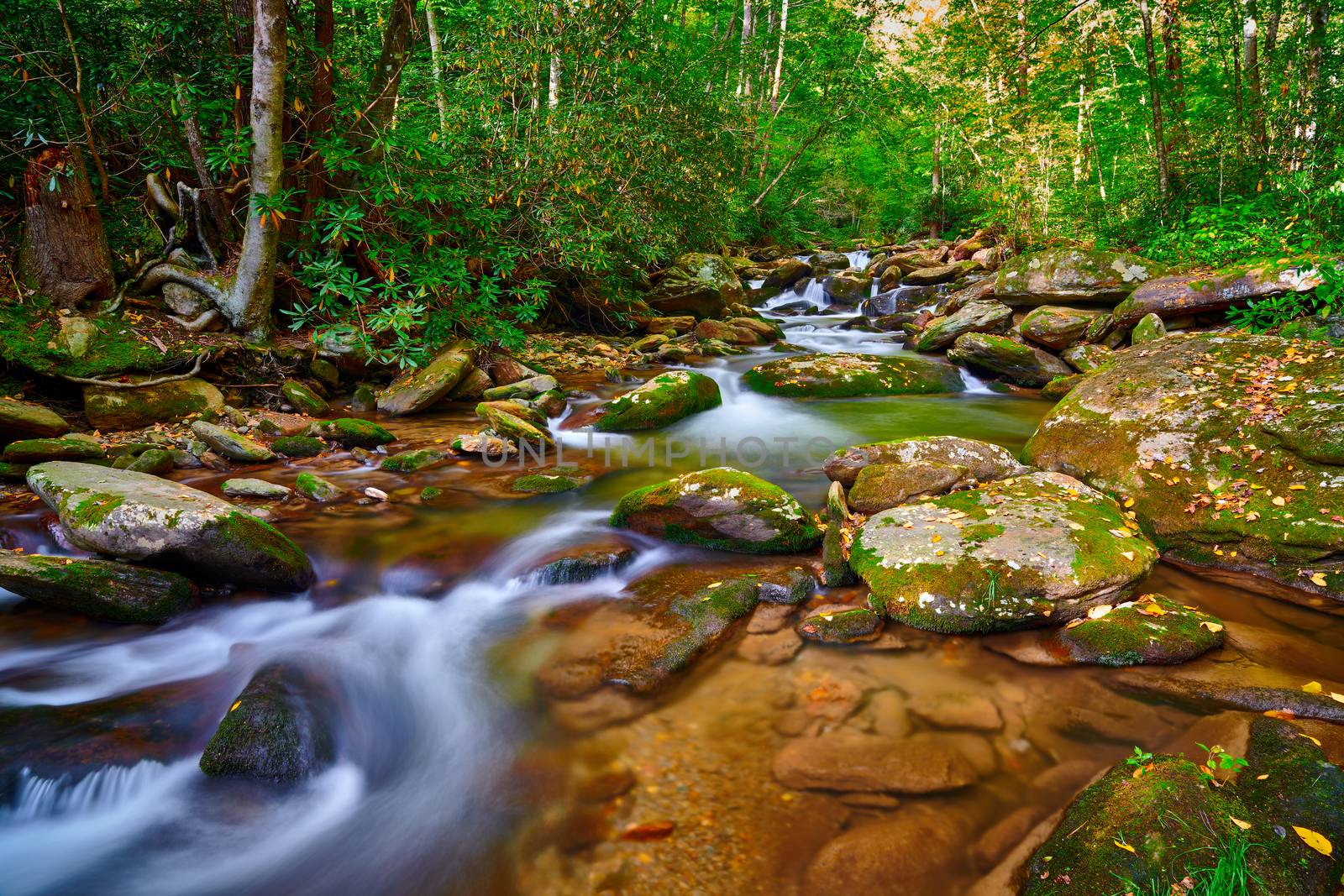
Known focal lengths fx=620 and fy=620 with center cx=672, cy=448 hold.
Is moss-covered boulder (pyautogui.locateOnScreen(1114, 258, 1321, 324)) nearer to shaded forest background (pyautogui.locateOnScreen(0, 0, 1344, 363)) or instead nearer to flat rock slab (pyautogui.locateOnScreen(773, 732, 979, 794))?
shaded forest background (pyautogui.locateOnScreen(0, 0, 1344, 363))

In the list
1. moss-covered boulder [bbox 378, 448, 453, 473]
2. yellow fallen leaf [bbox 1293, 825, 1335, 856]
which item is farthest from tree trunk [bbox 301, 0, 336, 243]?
yellow fallen leaf [bbox 1293, 825, 1335, 856]

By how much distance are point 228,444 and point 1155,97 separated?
14.9m

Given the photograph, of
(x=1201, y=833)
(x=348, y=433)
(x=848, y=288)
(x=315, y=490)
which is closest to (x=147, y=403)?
(x=348, y=433)

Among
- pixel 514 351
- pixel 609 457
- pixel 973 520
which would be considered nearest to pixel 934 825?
pixel 973 520

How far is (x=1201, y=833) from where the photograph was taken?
1.98 metres

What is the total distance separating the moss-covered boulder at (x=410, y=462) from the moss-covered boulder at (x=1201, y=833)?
6110mm

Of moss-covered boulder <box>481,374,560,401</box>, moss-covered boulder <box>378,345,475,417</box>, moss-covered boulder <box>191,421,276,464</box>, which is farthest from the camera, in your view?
moss-covered boulder <box>481,374,560,401</box>

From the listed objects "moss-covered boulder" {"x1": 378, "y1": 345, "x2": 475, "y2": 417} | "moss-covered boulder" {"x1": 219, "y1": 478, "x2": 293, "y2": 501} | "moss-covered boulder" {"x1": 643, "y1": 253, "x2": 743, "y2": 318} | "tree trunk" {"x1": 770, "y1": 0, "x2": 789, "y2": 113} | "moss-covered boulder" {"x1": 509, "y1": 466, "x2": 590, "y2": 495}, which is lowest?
"moss-covered boulder" {"x1": 509, "y1": 466, "x2": 590, "y2": 495}

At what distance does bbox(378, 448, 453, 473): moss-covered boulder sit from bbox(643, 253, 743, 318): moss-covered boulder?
8828 mm

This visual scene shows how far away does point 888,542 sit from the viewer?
4242 mm

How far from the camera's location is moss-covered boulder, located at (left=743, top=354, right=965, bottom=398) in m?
9.77

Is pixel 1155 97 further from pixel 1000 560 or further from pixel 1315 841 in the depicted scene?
pixel 1315 841

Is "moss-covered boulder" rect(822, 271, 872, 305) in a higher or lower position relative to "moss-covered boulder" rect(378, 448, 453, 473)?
higher

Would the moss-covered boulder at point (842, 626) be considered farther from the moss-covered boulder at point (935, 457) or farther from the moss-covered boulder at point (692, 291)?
the moss-covered boulder at point (692, 291)
